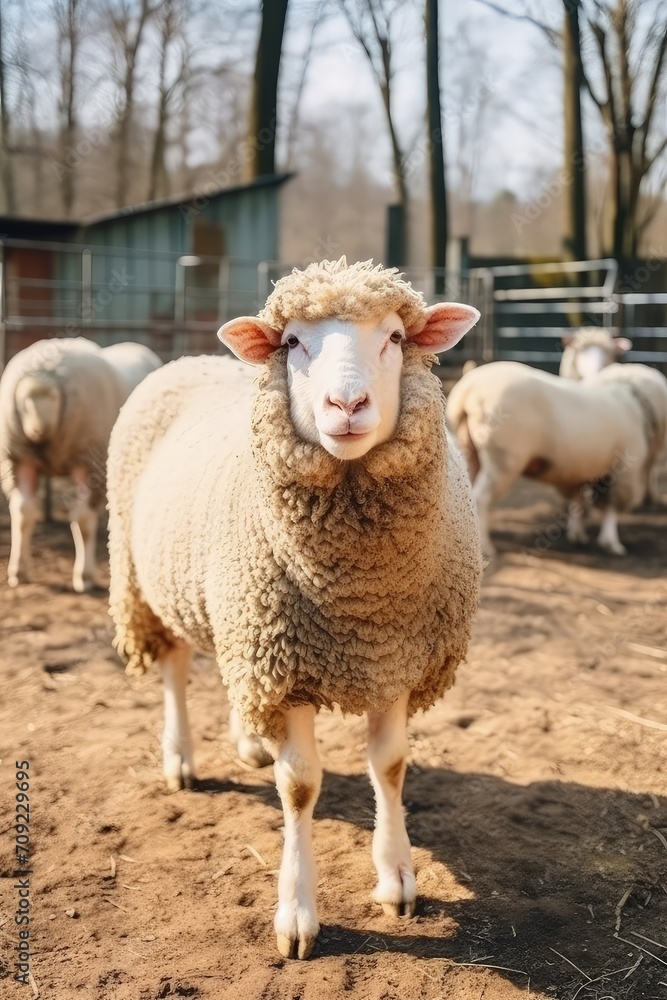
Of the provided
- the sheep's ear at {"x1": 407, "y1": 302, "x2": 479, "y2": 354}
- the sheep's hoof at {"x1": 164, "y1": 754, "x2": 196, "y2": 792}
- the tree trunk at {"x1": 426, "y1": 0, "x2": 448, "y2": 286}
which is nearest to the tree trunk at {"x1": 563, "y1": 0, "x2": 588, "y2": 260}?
the tree trunk at {"x1": 426, "y1": 0, "x2": 448, "y2": 286}

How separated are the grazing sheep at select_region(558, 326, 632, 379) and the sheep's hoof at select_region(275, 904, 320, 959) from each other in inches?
251

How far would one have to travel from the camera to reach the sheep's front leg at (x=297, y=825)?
7.50 feet

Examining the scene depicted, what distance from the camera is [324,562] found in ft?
7.14

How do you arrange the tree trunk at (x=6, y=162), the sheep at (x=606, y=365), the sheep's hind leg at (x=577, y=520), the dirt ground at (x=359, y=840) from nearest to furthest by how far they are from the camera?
1. the dirt ground at (x=359, y=840)
2. the sheep's hind leg at (x=577, y=520)
3. the sheep at (x=606, y=365)
4. the tree trunk at (x=6, y=162)

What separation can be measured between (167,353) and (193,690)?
305 inches

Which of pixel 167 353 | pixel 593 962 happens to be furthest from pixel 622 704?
pixel 167 353

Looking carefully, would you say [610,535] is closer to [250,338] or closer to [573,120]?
[250,338]

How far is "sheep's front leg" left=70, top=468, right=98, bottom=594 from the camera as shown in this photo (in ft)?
18.4

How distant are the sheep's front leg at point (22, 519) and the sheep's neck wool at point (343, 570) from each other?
3583 millimetres

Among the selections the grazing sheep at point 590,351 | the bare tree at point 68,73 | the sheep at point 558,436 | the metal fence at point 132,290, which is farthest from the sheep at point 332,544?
the bare tree at point 68,73

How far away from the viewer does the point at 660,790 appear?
3.09m

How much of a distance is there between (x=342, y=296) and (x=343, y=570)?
64 cm

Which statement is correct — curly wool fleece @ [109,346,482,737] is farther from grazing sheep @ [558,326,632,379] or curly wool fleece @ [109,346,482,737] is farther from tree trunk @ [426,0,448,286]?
tree trunk @ [426,0,448,286]

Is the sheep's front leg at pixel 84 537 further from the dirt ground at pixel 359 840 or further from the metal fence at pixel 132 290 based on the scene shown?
the metal fence at pixel 132 290
